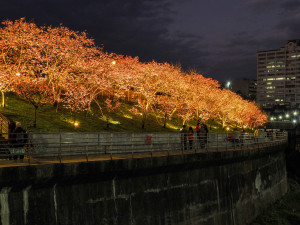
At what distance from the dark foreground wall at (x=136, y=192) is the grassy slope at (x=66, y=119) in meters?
16.6

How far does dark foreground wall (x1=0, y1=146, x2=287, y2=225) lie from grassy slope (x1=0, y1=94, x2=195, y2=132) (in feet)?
54.6

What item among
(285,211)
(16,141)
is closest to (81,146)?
(16,141)

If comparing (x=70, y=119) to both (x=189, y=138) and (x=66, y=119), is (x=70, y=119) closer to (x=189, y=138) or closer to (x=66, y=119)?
(x=66, y=119)

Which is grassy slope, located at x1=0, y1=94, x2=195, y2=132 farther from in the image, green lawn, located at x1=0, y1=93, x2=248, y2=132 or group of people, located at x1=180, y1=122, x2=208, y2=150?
group of people, located at x1=180, y1=122, x2=208, y2=150

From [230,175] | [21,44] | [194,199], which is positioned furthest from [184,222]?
[21,44]

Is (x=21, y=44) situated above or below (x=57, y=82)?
above

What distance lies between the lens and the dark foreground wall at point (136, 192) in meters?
9.56

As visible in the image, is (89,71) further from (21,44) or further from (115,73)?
(21,44)

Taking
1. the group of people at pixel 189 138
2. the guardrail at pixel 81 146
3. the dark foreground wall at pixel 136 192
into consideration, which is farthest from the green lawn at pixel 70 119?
the dark foreground wall at pixel 136 192

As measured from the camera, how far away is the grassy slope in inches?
1166

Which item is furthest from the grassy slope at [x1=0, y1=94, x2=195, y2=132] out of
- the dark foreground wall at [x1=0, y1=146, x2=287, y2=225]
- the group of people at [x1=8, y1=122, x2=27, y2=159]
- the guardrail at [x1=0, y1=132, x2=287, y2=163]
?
the dark foreground wall at [x1=0, y1=146, x2=287, y2=225]

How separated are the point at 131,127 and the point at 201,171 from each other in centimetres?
2391

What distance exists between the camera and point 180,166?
50.4ft

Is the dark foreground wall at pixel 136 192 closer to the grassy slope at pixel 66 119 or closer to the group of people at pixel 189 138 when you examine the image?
the group of people at pixel 189 138
